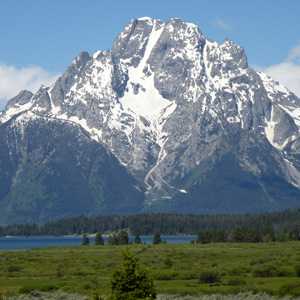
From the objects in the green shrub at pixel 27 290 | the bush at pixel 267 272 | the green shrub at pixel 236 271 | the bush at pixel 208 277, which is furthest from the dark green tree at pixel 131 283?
the green shrub at pixel 236 271

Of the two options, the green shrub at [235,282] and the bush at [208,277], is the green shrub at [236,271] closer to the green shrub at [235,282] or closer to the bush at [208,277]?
the bush at [208,277]

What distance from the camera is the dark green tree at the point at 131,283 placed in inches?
1943

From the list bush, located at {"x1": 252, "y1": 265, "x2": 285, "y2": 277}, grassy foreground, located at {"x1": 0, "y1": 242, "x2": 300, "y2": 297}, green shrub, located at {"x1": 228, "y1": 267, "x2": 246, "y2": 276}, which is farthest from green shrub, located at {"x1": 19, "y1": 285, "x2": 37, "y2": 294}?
bush, located at {"x1": 252, "y1": 265, "x2": 285, "y2": 277}

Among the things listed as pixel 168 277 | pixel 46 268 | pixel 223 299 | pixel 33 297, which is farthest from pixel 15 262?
pixel 223 299

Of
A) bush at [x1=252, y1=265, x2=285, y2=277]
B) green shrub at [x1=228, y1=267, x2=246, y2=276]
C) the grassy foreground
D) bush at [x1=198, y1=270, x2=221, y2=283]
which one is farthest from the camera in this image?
green shrub at [x1=228, y1=267, x2=246, y2=276]

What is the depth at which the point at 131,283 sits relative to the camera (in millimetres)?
49875

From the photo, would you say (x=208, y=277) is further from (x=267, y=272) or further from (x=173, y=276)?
(x=267, y=272)

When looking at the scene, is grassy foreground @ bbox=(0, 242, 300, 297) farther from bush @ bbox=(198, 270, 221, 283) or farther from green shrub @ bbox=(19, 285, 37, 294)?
bush @ bbox=(198, 270, 221, 283)

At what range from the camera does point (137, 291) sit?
49.3 meters

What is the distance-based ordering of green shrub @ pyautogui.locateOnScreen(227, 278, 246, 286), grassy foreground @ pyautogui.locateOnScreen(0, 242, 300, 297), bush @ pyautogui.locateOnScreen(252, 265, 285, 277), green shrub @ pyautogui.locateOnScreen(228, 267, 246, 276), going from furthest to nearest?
green shrub @ pyautogui.locateOnScreen(228, 267, 246, 276), bush @ pyautogui.locateOnScreen(252, 265, 285, 277), green shrub @ pyautogui.locateOnScreen(227, 278, 246, 286), grassy foreground @ pyautogui.locateOnScreen(0, 242, 300, 297)

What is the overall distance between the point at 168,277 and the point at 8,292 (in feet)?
82.0

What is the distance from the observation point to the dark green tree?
162ft

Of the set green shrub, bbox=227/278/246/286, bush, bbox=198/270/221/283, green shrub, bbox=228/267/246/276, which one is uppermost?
green shrub, bbox=228/267/246/276

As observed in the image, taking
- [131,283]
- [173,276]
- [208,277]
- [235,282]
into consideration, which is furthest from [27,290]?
[131,283]
